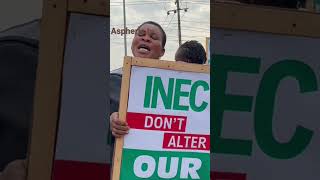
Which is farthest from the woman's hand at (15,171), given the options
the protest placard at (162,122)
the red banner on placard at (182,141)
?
the red banner on placard at (182,141)

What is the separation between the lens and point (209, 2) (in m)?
1.63

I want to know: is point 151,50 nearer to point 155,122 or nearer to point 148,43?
point 148,43

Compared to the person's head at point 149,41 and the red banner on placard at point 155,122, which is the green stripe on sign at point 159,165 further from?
the person's head at point 149,41

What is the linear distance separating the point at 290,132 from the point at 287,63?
221 mm

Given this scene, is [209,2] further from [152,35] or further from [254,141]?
[254,141]

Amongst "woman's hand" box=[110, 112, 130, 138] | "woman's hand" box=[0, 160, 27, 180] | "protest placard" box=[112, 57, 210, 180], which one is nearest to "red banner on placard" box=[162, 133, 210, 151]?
"protest placard" box=[112, 57, 210, 180]

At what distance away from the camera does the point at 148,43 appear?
1552 mm

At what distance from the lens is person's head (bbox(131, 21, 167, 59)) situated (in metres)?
1.52

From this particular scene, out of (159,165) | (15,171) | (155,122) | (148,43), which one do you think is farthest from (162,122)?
(15,171)

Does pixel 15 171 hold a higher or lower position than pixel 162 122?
lower

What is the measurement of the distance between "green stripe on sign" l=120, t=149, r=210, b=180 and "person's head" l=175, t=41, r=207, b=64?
278mm

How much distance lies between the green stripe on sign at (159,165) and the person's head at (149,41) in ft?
0.94

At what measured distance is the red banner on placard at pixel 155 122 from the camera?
1567 mm

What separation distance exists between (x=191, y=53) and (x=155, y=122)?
0.75 ft
